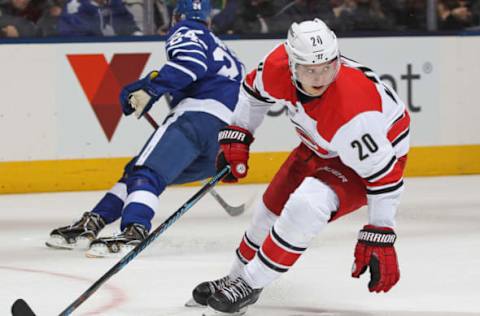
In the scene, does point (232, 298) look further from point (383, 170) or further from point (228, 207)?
point (228, 207)

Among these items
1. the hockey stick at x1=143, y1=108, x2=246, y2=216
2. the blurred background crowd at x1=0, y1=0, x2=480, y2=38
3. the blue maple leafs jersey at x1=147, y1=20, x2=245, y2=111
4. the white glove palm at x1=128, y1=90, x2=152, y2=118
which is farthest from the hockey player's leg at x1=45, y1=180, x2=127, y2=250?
the blurred background crowd at x1=0, y1=0, x2=480, y2=38

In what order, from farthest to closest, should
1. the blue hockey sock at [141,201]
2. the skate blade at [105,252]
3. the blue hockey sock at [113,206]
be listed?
the blue hockey sock at [113,206] → the blue hockey sock at [141,201] → the skate blade at [105,252]

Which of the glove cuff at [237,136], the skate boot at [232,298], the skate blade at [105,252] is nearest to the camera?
the skate boot at [232,298]

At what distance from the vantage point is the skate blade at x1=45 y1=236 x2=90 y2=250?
17.9 feet

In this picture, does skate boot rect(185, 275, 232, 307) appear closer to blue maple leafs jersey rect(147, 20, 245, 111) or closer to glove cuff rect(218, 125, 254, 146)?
glove cuff rect(218, 125, 254, 146)

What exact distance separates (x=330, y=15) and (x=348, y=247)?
301 cm

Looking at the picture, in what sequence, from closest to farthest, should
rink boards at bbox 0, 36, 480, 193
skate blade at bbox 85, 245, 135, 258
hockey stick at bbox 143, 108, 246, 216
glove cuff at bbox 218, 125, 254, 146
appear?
1. glove cuff at bbox 218, 125, 254, 146
2. skate blade at bbox 85, 245, 135, 258
3. hockey stick at bbox 143, 108, 246, 216
4. rink boards at bbox 0, 36, 480, 193

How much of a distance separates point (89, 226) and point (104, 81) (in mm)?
2222

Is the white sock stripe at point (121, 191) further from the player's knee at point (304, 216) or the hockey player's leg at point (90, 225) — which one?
the player's knee at point (304, 216)

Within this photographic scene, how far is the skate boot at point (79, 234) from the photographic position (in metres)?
5.48

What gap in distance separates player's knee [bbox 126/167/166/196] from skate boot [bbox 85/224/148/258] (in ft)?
0.57

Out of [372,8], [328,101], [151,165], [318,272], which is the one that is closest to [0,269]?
[151,165]

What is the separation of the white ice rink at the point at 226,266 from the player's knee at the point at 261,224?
8.9 inches

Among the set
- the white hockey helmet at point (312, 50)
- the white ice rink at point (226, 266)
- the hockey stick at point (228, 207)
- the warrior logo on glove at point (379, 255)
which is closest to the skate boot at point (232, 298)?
the white ice rink at point (226, 266)
